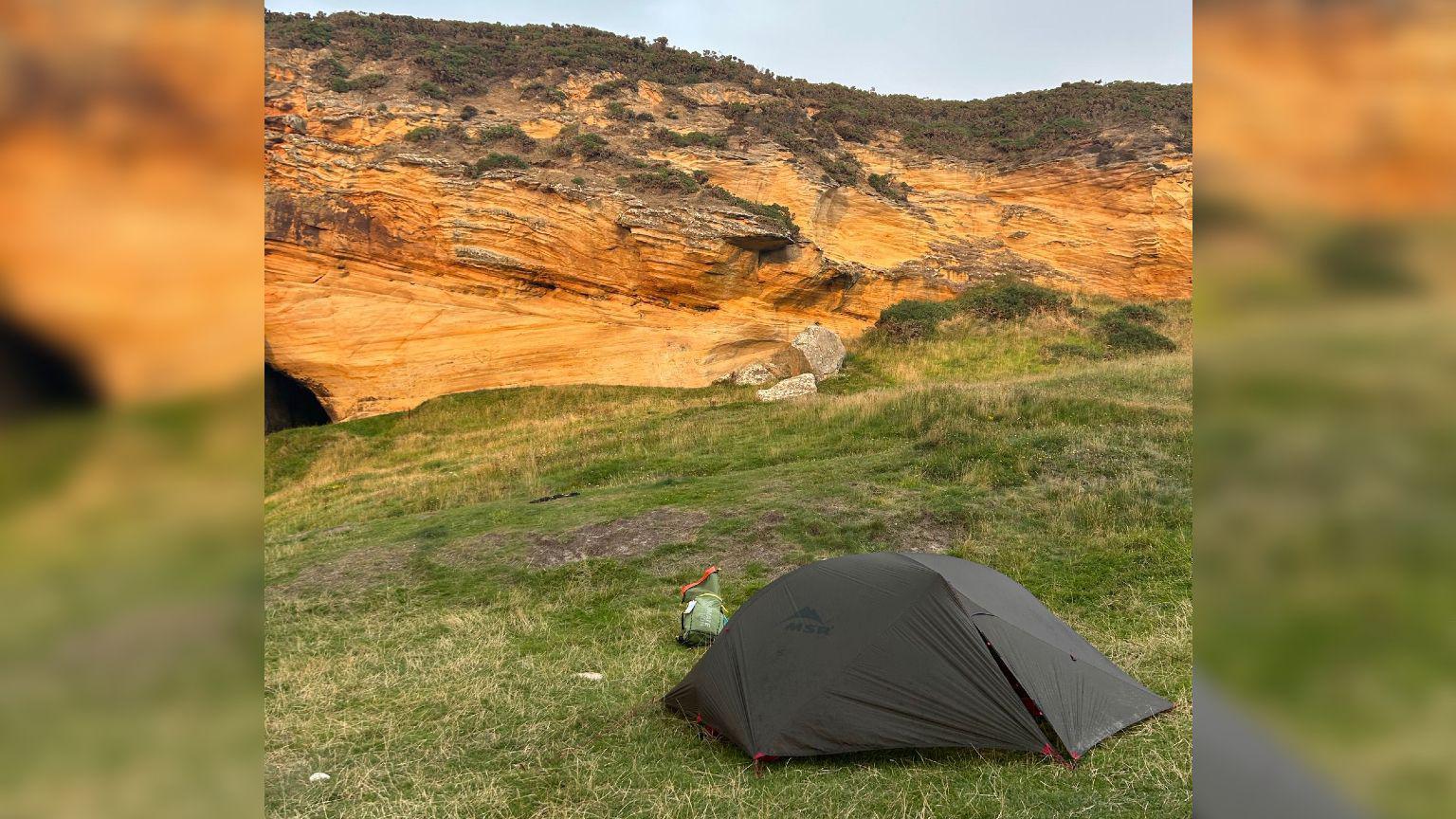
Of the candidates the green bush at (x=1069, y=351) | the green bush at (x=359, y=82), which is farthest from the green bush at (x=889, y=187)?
the green bush at (x=359, y=82)

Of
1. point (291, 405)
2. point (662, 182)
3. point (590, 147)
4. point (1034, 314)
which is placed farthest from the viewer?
point (1034, 314)

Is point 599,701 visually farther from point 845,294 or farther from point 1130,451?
point 845,294

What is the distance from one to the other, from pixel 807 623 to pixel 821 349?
22730 mm

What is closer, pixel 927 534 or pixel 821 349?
pixel 927 534

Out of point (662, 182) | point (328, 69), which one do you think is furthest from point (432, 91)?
point (662, 182)

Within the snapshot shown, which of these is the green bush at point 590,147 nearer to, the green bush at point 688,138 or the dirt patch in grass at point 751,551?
the green bush at point 688,138

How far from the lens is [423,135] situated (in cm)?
3238

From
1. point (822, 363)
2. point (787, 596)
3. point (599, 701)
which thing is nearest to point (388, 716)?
point (599, 701)

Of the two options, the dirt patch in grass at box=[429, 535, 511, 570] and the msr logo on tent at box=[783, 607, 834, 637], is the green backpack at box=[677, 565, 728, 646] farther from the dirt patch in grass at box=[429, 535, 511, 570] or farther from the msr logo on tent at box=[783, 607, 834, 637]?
the dirt patch in grass at box=[429, 535, 511, 570]
